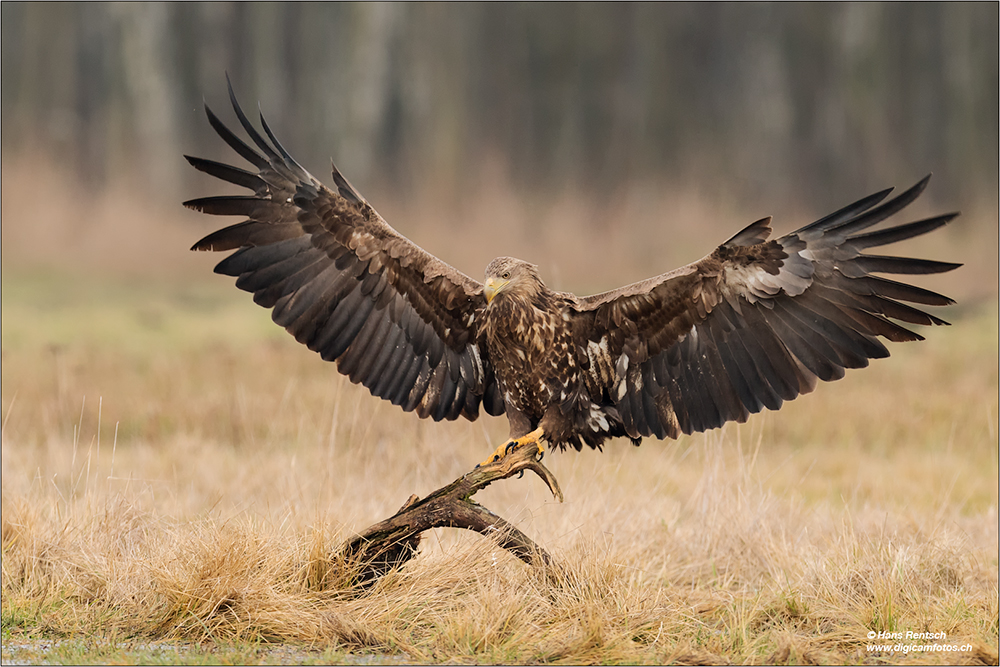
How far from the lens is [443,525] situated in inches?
172

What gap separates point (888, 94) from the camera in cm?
1642

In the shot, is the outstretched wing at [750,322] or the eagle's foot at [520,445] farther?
the eagle's foot at [520,445]

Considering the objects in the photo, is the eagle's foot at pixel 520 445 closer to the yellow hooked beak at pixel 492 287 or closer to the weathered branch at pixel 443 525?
the weathered branch at pixel 443 525

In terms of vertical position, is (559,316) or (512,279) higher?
(512,279)

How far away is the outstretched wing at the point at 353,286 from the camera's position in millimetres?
4797

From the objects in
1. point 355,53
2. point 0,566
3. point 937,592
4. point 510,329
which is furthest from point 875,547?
point 355,53

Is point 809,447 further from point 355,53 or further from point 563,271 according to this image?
point 355,53

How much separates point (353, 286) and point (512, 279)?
862 millimetres

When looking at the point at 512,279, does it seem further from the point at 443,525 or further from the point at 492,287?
the point at 443,525

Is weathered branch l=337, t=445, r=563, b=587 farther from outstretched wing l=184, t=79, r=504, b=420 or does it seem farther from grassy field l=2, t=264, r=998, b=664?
outstretched wing l=184, t=79, r=504, b=420

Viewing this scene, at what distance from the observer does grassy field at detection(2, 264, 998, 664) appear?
4.16m

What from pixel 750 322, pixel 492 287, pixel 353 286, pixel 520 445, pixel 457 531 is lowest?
pixel 457 531

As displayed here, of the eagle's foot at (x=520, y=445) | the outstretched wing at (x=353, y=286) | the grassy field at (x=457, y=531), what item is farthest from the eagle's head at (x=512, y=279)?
the grassy field at (x=457, y=531)

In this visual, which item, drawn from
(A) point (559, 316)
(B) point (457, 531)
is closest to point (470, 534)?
(B) point (457, 531)
